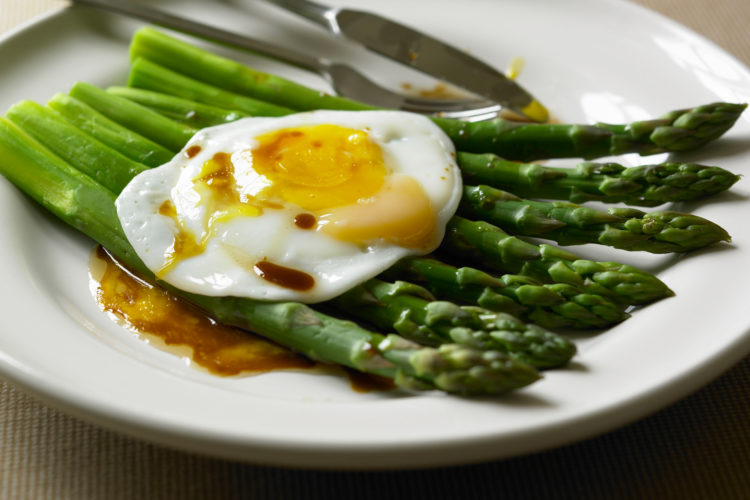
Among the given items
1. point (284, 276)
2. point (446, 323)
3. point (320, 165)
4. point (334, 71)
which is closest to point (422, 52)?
point (334, 71)

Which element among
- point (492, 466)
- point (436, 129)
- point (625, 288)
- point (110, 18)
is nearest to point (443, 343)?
point (492, 466)

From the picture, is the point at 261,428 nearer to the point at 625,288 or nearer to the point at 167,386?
the point at 167,386

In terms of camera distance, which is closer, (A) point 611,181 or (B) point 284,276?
(B) point 284,276

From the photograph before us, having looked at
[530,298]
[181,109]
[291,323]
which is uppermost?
[530,298]

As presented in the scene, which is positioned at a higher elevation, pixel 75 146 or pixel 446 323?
pixel 446 323

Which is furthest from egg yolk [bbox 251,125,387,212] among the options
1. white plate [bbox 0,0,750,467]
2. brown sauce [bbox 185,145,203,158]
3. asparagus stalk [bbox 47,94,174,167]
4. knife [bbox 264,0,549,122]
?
knife [bbox 264,0,549,122]

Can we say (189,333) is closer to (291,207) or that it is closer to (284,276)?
(284,276)

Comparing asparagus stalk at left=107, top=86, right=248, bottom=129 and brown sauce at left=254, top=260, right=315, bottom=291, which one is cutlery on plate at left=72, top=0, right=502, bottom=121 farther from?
brown sauce at left=254, top=260, right=315, bottom=291
